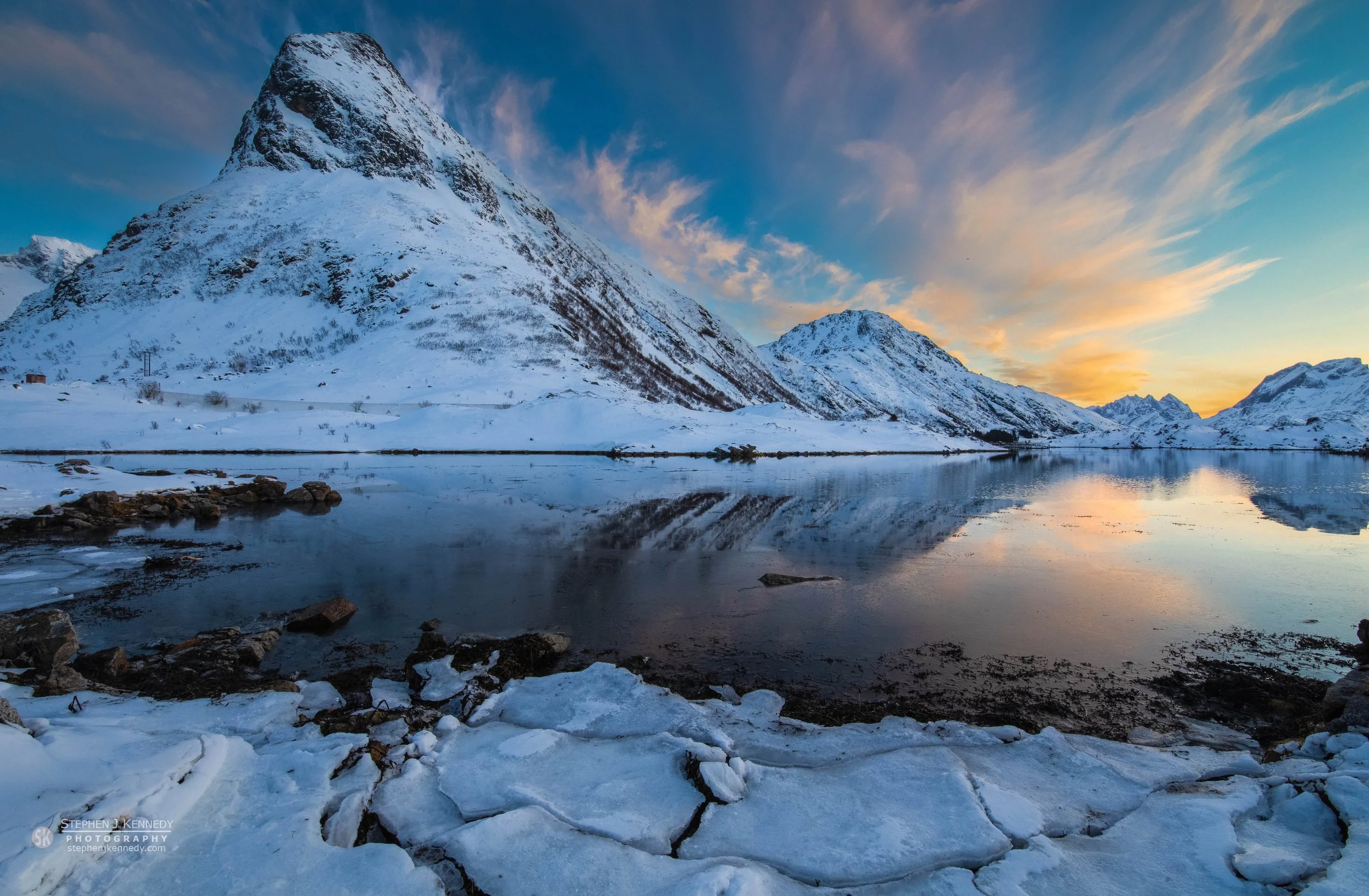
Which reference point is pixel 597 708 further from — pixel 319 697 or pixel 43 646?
pixel 43 646

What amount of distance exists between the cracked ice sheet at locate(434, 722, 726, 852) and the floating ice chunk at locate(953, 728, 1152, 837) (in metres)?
2.19

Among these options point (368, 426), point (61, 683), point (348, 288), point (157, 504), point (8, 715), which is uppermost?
point (348, 288)

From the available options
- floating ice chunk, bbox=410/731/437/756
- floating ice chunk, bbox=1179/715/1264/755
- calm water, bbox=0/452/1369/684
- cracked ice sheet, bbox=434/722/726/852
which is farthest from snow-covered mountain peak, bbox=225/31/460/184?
floating ice chunk, bbox=1179/715/1264/755

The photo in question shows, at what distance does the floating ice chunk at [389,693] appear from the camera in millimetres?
5688

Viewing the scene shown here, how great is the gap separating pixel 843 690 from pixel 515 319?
68.6 m

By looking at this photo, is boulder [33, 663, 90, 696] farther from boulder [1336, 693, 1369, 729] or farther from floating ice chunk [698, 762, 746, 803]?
boulder [1336, 693, 1369, 729]

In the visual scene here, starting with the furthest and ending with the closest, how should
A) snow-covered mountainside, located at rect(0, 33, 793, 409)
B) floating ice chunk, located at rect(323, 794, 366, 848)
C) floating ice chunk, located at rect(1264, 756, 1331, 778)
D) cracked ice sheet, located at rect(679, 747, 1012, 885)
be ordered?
snow-covered mountainside, located at rect(0, 33, 793, 409) < floating ice chunk, located at rect(1264, 756, 1331, 778) < floating ice chunk, located at rect(323, 794, 366, 848) < cracked ice sheet, located at rect(679, 747, 1012, 885)

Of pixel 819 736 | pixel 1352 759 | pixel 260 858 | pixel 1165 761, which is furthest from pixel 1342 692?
pixel 260 858

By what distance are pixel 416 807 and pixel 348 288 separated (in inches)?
3074

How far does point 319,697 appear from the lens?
5855 millimetres

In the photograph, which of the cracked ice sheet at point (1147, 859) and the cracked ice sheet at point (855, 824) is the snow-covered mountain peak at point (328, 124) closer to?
the cracked ice sheet at point (855, 824)

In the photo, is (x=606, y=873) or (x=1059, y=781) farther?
(x=1059, y=781)

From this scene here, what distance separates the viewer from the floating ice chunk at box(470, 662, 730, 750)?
5.15 metres


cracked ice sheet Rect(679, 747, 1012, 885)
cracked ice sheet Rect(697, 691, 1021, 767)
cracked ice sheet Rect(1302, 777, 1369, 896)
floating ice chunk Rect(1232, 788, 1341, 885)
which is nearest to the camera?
cracked ice sheet Rect(1302, 777, 1369, 896)
